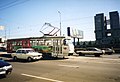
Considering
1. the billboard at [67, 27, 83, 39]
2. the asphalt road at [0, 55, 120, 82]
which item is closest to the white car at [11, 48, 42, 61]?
the asphalt road at [0, 55, 120, 82]

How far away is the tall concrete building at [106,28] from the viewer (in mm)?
85531

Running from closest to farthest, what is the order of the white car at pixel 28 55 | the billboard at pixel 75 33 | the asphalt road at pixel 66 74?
the asphalt road at pixel 66 74 < the white car at pixel 28 55 < the billboard at pixel 75 33

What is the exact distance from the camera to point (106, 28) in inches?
3654

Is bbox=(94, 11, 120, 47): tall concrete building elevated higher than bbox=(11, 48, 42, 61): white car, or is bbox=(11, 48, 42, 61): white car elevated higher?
bbox=(94, 11, 120, 47): tall concrete building

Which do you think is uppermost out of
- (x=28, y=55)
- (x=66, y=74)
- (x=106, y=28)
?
(x=106, y=28)

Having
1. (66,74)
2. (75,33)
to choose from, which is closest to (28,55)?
(66,74)

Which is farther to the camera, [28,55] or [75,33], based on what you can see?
[75,33]

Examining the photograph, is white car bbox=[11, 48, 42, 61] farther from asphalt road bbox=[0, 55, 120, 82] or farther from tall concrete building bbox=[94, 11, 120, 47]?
tall concrete building bbox=[94, 11, 120, 47]

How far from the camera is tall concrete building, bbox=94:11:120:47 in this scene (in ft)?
281

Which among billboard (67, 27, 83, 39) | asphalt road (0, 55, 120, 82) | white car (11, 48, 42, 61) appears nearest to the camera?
asphalt road (0, 55, 120, 82)

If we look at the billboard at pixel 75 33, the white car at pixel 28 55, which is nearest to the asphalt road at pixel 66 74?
the white car at pixel 28 55

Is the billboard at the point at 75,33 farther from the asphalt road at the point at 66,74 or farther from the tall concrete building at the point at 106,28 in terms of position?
the asphalt road at the point at 66,74

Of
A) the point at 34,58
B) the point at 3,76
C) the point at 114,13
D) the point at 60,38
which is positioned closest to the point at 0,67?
the point at 3,76

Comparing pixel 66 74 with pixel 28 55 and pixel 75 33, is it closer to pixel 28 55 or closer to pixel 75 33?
pixel 28 55
